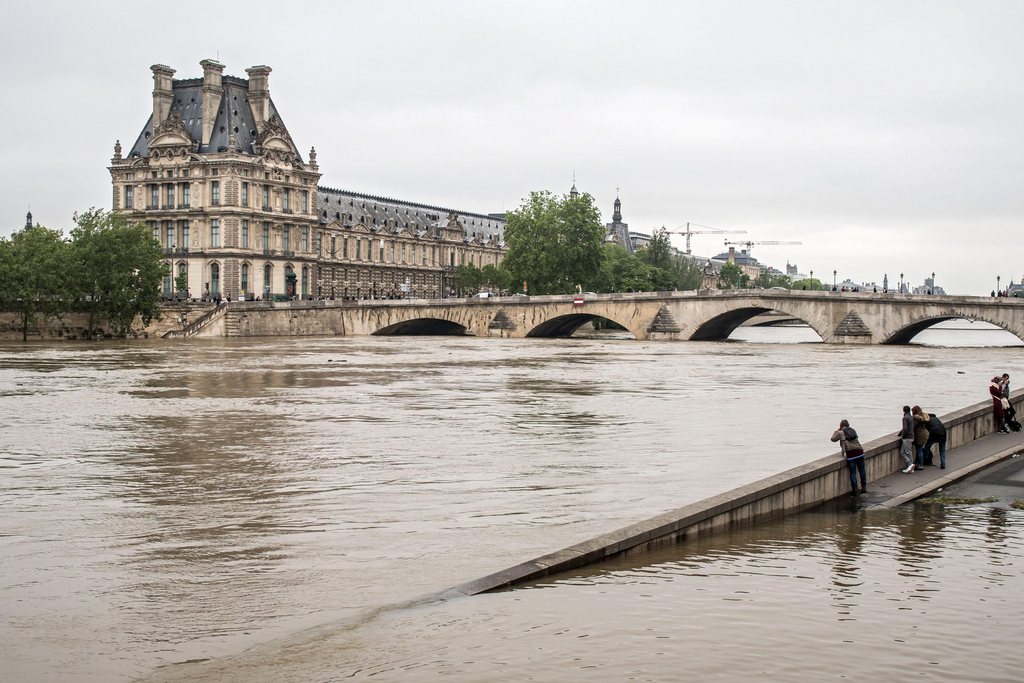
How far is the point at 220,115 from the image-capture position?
115m

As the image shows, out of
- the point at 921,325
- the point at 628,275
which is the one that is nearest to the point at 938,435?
the point at 921,325

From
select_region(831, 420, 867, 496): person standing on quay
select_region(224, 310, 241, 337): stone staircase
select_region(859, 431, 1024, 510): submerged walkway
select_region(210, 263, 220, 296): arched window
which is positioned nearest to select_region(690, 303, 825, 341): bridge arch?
select_region(224, 310, 241, 337): stone staircase

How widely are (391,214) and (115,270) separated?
69.6m

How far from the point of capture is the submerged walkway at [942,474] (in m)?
18.8

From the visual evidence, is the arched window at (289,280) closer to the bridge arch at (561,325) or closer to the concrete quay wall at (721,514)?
the bridge arch at (561,325)

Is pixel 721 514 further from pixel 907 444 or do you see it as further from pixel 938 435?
pixel 938 435

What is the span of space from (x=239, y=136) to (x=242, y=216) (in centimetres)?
775

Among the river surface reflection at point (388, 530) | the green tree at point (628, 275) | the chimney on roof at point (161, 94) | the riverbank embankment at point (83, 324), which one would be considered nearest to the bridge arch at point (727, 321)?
the green tree at point (628, 275)

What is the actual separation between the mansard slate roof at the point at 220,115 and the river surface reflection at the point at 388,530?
260 feet

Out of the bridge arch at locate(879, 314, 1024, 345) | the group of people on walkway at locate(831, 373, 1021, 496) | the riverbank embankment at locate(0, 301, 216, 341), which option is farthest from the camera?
the riverbank embankment at locate(0, 301, 216, 341)

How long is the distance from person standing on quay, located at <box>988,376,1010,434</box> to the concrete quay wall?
199 inches

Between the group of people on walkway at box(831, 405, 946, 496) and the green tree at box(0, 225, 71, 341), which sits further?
the green tree at box(0, 225, 71, 341)

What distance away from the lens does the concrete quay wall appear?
13820mm

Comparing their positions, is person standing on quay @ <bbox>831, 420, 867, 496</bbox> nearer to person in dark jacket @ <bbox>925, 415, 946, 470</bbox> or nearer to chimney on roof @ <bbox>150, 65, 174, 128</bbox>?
person in dark jacket @ <bbox>925, 415, 946, 470</bbox>
